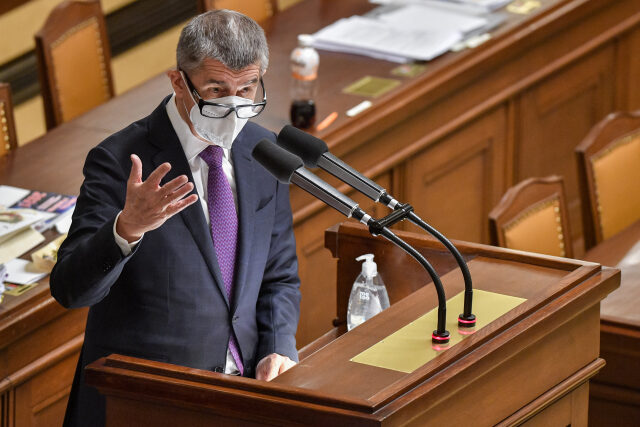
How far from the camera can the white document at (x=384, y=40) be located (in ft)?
17.2

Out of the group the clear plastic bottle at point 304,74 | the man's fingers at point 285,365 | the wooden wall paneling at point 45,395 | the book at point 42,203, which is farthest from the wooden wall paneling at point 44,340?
the clear plastic bottle at point 304,74

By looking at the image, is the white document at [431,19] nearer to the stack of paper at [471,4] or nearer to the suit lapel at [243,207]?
the stack of paper at [471,4]

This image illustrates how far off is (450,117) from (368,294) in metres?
2.19

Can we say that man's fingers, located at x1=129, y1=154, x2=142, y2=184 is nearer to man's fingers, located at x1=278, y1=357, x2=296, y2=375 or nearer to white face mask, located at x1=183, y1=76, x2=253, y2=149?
white face mask, located at x1=183, y1=76, x2=253, y2=149

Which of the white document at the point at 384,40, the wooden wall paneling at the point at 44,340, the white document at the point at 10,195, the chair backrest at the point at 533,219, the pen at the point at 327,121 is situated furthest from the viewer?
the white document at the point at 384,40

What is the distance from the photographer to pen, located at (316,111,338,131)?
4.58 metres

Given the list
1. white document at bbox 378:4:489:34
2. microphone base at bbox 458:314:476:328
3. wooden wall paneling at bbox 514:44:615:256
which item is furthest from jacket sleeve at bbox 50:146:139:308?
wooden wall paneling at bbox 514:44:615:256

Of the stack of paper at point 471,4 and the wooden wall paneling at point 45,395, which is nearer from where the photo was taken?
the wooden wall paneling at point 45,395

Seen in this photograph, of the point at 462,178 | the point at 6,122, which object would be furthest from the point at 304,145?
the point at 462,178

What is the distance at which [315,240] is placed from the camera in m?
4.52

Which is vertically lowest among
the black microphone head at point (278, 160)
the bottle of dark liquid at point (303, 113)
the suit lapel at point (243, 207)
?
the bottle of dark liquid at point (303, 113)

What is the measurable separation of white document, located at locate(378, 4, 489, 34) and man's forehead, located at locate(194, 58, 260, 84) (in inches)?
117

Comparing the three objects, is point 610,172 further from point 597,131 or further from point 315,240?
point 315,240

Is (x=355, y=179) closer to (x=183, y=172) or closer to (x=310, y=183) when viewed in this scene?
(x=310, y=183)
